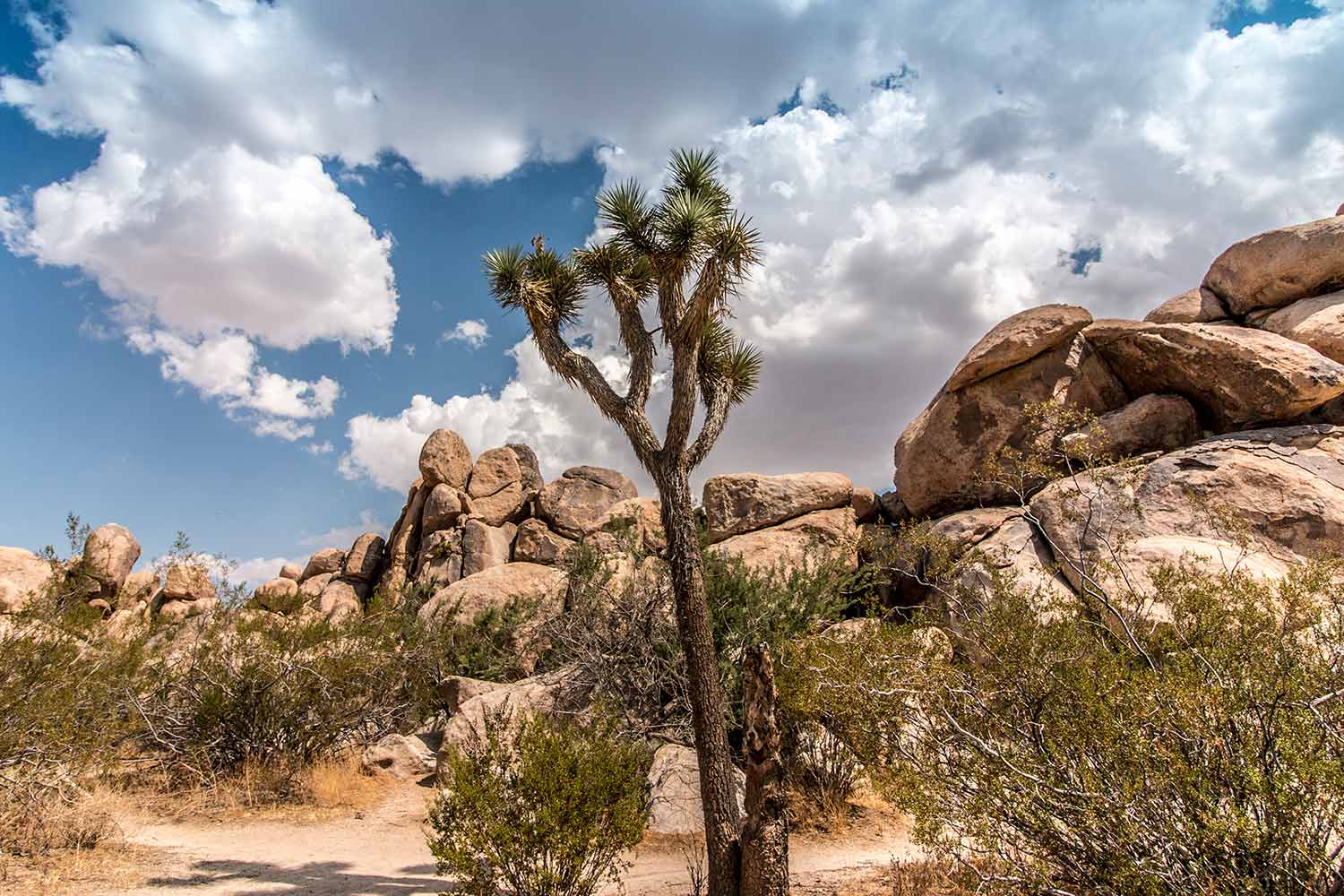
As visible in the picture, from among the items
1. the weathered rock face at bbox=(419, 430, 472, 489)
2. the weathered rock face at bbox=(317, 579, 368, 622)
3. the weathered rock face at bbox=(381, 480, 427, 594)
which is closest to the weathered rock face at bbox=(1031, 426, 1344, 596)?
the weathered rock face at bbox=(419, 430, 472, 489)

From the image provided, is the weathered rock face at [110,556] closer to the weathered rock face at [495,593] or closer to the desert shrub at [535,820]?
the weathered rock face at [495,593]

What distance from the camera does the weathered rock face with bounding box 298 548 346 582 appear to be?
2920cm

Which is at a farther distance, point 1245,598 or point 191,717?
point 191,717

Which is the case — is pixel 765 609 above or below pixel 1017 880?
above

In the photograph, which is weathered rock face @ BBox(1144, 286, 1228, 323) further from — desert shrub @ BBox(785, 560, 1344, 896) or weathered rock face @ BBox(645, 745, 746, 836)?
weathered rock face @ BBox(645, 745, 746, 836)

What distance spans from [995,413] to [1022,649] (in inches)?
428

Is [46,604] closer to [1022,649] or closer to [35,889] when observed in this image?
[35,889]

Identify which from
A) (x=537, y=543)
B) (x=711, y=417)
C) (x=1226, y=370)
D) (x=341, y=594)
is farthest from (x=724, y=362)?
(x=341, y=594)

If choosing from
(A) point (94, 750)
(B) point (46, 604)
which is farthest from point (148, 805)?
(B) point (46, 604)

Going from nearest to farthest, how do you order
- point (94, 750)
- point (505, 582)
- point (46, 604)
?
1. point (94, 750)
2. point (46, 604)
3. point (505, 582)

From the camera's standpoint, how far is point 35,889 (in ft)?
17.2

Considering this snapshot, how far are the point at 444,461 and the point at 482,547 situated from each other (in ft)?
14.1

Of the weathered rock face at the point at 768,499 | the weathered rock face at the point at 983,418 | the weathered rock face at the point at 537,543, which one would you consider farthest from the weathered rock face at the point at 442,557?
the weathered rock face at the point at 983,418

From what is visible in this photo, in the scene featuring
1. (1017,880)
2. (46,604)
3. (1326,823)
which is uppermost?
(46,604)
